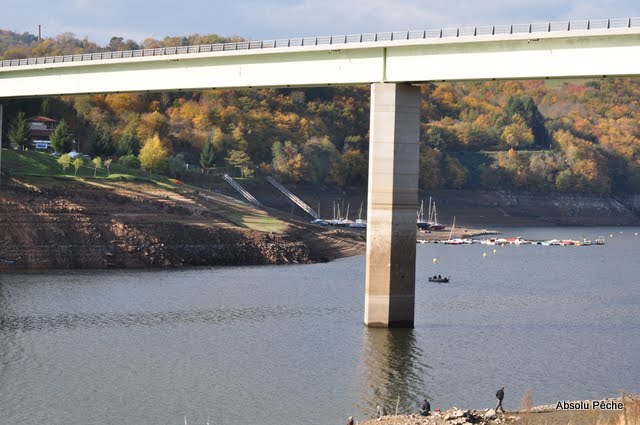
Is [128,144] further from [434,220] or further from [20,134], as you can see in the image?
[434,220]

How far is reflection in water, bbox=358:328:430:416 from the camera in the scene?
4894cm

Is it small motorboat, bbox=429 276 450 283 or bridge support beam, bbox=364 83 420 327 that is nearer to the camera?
bridge support beam, bbox=364 83 420 327

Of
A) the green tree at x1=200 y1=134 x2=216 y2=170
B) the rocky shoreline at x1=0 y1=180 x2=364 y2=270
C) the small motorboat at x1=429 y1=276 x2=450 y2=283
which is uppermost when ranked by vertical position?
the green tree at x1=200 y1=134 x2=216 y2=170

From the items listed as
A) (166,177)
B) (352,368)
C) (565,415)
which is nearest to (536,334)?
(352,368)

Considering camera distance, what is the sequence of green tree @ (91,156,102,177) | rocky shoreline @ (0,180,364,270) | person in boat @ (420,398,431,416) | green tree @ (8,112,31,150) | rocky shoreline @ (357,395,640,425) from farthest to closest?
green tree @ (8,112,31,150) < green tree @ (91,156,102,177) < rocky shoreline @ (0,180,364,270) < person in boat @ (420,398,431,416) < rocky shoreline @ (357,395,640,425)

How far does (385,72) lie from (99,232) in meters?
43.6

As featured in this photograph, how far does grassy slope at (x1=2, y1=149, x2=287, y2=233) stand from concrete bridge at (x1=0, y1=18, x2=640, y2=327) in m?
41.6

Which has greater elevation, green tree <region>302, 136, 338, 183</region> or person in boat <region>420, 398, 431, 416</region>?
green tree <region>302, 136, 338, 183</region>

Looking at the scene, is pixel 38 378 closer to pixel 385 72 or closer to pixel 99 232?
pixel 385 72

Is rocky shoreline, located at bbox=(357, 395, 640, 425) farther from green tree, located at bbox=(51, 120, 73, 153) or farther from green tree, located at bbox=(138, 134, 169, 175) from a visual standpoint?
green tree, located at bbox=(138, 134, 169, 175)

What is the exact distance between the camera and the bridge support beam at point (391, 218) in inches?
2581

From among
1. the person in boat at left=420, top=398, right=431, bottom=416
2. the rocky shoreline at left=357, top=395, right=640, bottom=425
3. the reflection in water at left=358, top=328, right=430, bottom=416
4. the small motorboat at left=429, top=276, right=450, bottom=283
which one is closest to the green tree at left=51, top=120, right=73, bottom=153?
the small motorboat at left=429, top=276, right=450, bottom=283


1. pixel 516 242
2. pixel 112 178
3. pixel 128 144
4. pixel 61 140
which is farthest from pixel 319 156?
pixel 112 178

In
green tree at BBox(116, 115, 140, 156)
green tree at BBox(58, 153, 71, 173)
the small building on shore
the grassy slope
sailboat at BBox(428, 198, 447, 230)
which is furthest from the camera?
sailboat at BBox(428, 198, 447, 230)
